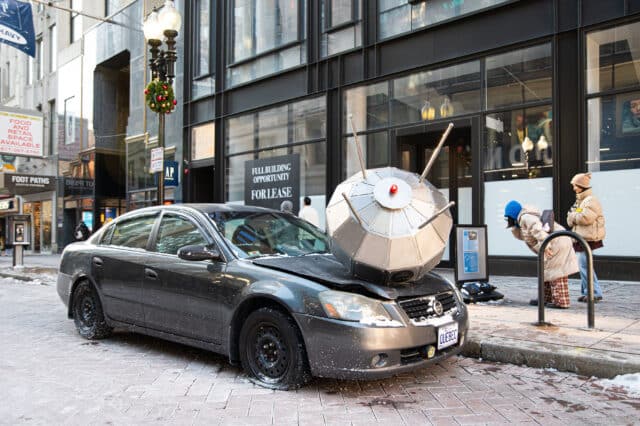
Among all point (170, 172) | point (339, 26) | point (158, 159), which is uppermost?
point (339, 26)

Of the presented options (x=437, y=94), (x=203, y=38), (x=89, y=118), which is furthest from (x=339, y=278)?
Result: (x=89, y=118)

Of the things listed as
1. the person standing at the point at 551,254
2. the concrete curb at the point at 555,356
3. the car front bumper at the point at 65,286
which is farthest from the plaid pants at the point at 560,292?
the car front bumper at the point at 65,286

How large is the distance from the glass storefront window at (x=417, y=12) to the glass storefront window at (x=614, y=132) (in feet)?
9.75

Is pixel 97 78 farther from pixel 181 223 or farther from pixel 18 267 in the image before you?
pixel 181 223

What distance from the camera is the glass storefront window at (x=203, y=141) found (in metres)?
18.0

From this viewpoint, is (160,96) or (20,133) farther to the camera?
(20,133)

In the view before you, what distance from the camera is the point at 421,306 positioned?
4.29 meters

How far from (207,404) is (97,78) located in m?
25.7

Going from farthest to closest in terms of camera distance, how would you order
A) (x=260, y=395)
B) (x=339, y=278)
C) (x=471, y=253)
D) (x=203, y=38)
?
(x=203, y=38)
(x=471, y=253)
(x=339, y=278)
(x=260, y=395)

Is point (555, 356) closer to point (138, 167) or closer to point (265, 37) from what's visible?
point (265, 37)

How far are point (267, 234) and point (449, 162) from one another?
8.67 metres

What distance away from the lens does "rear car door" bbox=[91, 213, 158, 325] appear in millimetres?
5496

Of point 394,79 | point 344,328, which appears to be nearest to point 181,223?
point 344,328

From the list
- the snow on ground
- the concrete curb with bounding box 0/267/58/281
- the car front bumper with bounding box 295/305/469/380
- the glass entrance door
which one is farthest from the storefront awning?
the snow on ground
